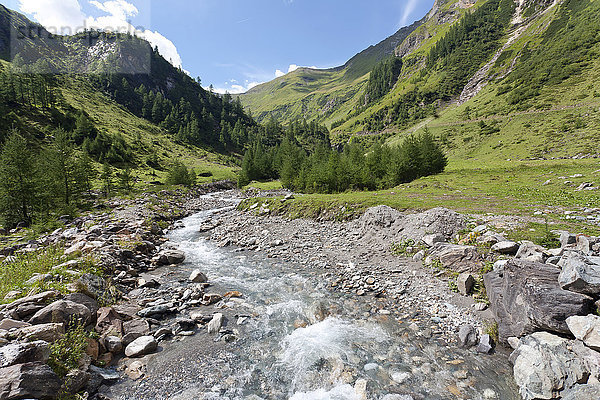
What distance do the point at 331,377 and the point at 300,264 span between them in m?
9.30

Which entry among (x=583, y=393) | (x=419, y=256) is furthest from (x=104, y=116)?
(x=583, y=393)

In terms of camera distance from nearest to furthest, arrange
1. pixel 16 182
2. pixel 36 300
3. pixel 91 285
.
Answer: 1. pixel 36 300
2. pixel 91 285
3. pixel 16 182

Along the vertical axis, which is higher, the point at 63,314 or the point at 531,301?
the point at 531,301

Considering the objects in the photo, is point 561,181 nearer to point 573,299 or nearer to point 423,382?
point 573,299

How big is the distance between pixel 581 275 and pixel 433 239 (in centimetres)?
792

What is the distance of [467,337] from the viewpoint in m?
8.45

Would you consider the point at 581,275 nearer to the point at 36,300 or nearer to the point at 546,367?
the point at 546,367

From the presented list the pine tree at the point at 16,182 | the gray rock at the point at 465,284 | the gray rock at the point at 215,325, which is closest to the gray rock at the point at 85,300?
the gray rock at the point at 215,325

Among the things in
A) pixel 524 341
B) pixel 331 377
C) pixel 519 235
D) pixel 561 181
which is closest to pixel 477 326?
pixel 524 341

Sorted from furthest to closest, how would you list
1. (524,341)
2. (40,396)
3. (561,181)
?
1. (561,181)
2. (524,341)
3. (40,396)

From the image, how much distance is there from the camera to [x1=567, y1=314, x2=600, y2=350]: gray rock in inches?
234

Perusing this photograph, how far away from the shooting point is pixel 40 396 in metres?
5.50

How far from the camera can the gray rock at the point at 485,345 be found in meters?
7.97

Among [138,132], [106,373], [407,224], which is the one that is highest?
[138,132]
